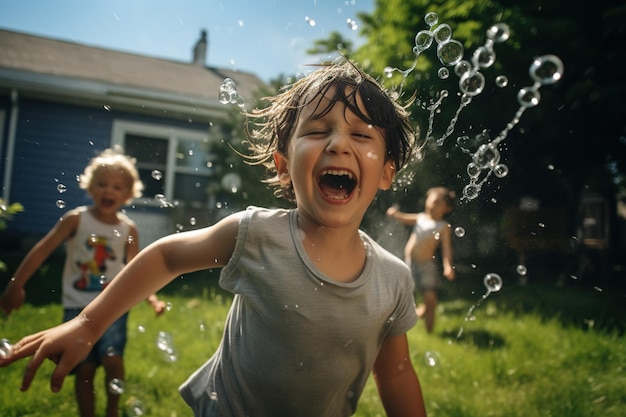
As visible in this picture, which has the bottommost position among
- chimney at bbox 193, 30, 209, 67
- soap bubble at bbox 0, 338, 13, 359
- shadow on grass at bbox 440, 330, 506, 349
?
shadow on grass at bbox 440, 330, 506, 349

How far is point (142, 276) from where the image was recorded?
4.29ft

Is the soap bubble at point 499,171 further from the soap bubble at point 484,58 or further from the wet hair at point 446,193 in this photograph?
the soap bubble at point 484,58

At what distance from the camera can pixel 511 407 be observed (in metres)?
2.19

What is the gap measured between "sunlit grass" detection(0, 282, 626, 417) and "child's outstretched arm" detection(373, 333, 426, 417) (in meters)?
0.57

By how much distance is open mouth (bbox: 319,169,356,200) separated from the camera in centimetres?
131

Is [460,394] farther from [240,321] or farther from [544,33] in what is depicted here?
[544,33]

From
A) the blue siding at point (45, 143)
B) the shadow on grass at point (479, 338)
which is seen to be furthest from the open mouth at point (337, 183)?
the blue siding at point (45, 143)

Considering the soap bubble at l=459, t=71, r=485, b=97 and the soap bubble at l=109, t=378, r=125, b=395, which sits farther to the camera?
the soap bubble at l=459, t=71, r=485, b=97

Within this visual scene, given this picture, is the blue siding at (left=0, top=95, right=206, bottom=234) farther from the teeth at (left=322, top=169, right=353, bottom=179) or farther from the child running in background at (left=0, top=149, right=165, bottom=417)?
the teeth at (left=322, top=169, right=353, bottom=179)

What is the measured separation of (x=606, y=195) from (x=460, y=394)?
4.98 m

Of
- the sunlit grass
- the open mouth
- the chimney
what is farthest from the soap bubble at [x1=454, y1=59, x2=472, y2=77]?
the chimney

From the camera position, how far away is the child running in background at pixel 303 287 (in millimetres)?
1271

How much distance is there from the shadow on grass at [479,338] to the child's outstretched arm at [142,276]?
2.17 metres

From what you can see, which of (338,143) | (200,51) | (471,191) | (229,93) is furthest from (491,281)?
(200,51)
